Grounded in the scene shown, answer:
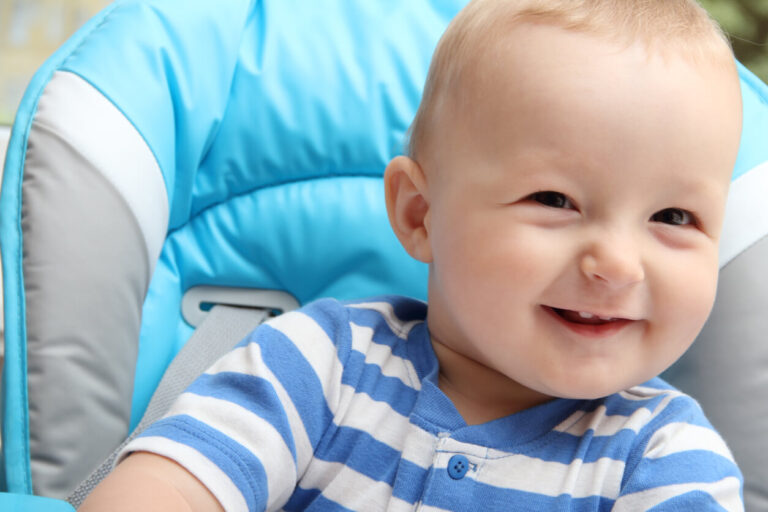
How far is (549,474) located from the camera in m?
0.68

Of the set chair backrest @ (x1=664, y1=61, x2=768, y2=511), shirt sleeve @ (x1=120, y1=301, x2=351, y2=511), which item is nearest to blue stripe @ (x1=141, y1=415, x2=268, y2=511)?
shirt sleeve @ (x1=120, y1=301, x2=351, y2=511)

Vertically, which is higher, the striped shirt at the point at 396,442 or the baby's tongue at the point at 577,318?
the baby's tongue at the point at 577,318

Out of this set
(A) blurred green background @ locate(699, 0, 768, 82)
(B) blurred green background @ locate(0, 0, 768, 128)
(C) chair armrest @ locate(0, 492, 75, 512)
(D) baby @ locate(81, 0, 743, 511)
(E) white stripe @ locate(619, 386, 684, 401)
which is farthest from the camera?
(B) blurred green background @ locate(0, 0, 768, 128)

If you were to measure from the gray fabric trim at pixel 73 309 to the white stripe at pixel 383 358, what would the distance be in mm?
213

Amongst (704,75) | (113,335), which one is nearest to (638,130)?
(704,75)

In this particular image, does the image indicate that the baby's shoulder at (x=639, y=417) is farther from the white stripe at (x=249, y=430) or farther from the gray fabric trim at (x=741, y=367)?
the white stripe at (x=249, y=430)

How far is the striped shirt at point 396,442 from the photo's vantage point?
646 mm

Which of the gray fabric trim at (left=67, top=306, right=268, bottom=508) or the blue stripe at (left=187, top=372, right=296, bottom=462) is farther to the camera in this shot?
the gray fabric trim at (left=67, top=306, right=268, bottom=508)

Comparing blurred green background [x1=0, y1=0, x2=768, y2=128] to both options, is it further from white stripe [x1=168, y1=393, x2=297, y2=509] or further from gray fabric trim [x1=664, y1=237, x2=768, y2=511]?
gray fabric trim [x1=664, y1=237, x2=768, y2=511]

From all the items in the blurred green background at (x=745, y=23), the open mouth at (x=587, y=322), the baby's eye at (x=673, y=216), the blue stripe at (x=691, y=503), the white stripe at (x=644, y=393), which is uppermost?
the blurred green background at (x=745, y=23)

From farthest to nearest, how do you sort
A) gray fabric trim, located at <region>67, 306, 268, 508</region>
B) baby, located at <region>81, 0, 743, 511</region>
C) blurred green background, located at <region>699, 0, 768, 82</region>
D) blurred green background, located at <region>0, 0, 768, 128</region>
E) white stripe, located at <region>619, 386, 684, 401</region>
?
blurred green background, located at <region>0, 0, 768, 128</region> < blurred green background, located at <region>699, 0, 768, 82</region> < gray fabric trim, located at <region>67, 306, 268, 508</region> < white stripe, located at <region>619, 386, 684, 401</region> < baby, located at <region>81, 0, 743, 511</region>

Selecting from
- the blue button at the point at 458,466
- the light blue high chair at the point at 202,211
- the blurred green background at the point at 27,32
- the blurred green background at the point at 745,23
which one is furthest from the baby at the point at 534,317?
the blurred green background at the point at 27,32

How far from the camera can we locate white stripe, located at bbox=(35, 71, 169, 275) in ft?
2.54

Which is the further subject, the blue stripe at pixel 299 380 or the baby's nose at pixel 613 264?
the blue stripe at pixel 299 380
